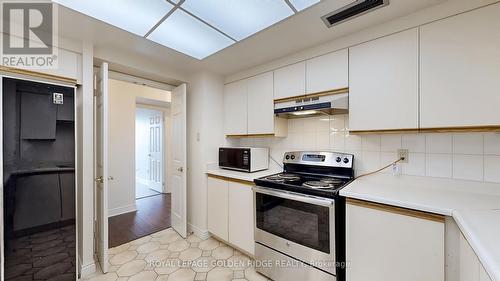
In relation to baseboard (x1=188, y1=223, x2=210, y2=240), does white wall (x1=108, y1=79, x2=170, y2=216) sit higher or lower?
higher

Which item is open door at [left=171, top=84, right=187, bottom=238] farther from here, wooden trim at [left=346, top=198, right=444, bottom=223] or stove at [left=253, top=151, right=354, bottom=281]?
wooden trim at [left=346, top=198, right=444, bottom=223]

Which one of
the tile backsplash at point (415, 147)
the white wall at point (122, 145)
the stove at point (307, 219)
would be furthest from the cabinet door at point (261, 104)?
the white wall at point (122, 145)

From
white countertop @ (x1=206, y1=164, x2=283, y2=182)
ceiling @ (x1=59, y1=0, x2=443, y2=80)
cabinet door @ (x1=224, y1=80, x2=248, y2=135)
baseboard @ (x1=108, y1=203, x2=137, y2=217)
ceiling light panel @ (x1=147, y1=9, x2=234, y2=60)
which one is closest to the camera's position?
ceiling @ (x1=59, y1=0, x2=443, y2=80)

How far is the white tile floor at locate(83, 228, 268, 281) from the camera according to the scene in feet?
6.15

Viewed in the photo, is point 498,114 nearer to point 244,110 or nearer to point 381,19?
point 381,19

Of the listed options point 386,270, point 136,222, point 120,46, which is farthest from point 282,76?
point 136,222

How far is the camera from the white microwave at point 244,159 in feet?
7.69

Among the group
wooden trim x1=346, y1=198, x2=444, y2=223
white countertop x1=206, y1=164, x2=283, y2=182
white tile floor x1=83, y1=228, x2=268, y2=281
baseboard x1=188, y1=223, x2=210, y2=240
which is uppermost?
white countertop x1=206, y1=164, x2=283, y2=182

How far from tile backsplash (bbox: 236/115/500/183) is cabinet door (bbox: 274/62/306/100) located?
15.4 inches

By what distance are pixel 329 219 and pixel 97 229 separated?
232cm

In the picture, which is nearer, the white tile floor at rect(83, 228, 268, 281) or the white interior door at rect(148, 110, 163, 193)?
the white tile floor at rect(83, 228, 268, 281)

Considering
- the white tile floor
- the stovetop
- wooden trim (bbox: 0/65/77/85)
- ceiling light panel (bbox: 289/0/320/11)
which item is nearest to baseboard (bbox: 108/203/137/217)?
the white tile floor

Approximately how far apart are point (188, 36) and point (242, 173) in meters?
1.51

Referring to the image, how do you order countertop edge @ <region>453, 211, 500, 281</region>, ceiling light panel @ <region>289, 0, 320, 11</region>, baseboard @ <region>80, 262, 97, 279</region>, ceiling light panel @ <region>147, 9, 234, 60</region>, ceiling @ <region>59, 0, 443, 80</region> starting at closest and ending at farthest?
countertop edge @ <region>453, 211, 500, 281</region> → ceiling light panel @ <region>289, 0, 320, 11</region> → ceiling @ <region>59, 0, 443, 80</region> → ceiling light panel @ <region>147, 9, 234, 60</region> → baseboard @ <region>80, 262, 97, 279</region>
